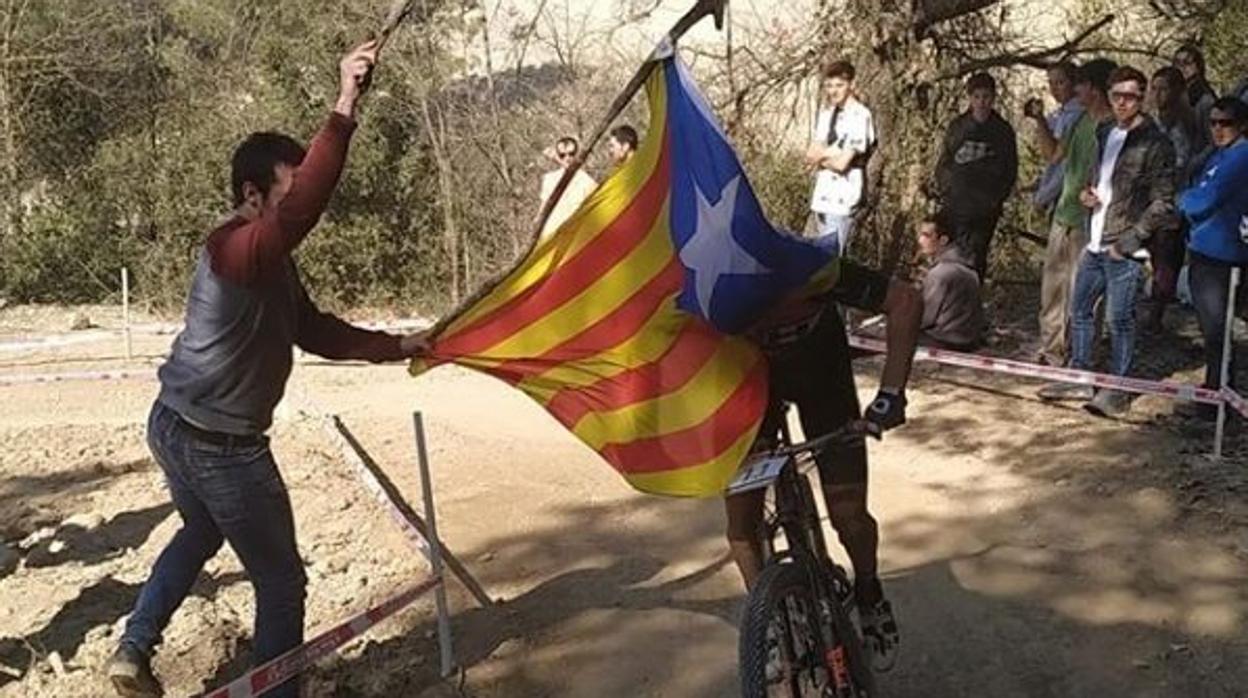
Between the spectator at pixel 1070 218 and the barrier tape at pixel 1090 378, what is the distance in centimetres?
37

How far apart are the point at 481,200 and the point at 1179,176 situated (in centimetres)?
855

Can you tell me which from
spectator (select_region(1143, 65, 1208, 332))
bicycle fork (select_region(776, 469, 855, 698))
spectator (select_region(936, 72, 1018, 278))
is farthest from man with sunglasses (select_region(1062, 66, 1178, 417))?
bicycle fork (select_region(776, 469, 855, 698))

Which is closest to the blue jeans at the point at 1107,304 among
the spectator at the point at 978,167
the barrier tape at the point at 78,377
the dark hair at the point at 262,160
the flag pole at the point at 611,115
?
the spectator at the point at 978,167

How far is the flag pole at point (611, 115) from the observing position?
4180 mm

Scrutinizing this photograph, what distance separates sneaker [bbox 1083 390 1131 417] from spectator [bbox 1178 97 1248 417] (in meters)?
0.49

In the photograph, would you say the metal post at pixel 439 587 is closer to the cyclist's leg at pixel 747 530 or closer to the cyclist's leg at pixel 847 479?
the cyclist's leg at pixel 747 530

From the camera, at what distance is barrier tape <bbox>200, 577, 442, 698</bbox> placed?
13.5 ft

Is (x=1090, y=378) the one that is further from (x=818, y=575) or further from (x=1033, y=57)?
(x=1033, y=57)

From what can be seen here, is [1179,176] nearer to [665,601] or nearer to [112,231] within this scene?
[665,601]

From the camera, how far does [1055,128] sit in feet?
32.3

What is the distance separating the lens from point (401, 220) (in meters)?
15.9

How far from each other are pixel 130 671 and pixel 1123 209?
19.8 feet

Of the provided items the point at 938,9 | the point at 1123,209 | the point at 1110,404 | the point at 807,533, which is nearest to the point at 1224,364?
the point at 1110,404

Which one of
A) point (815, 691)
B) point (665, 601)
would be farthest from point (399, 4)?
point (665, 601)
